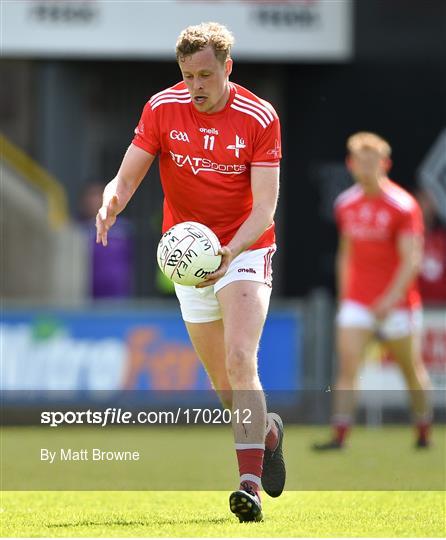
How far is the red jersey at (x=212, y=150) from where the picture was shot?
288 inches

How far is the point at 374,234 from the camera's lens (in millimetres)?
12344

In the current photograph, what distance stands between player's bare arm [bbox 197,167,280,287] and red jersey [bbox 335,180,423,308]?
495 cm

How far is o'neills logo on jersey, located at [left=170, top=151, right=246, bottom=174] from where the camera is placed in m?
7.38

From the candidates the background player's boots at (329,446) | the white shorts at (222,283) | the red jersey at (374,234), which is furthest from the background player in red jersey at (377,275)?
the white shorts at (222,283)

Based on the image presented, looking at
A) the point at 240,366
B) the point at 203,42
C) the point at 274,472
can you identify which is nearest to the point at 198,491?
the point at 274,472

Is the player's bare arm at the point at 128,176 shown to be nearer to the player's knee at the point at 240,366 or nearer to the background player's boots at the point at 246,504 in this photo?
the player's knee at the point at 240,366

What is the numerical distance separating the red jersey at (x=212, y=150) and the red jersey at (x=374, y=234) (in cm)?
474

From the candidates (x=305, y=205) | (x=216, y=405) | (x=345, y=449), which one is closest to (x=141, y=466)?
(x=345, y=449)

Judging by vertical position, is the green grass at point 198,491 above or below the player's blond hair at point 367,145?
below

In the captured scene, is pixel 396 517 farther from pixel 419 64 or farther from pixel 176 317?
pixel 419 64

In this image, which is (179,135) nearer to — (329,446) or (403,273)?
(329,446)

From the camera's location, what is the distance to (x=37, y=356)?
1452cm

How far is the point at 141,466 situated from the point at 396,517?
3.04 meters

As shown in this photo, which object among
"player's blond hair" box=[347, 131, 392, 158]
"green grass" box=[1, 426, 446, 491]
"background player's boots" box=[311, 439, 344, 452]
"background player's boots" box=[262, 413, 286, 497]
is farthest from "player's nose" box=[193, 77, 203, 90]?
"player's blond hair" box=[347, 131, 392, 158]
